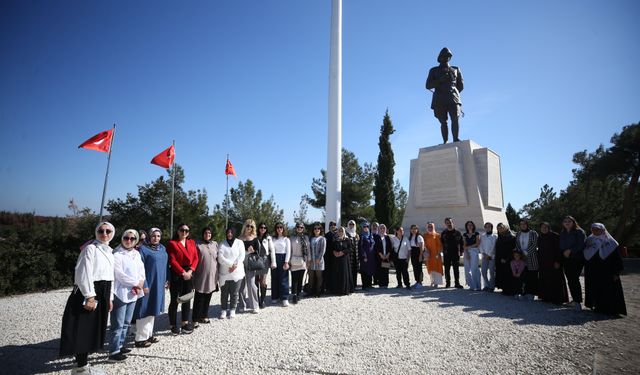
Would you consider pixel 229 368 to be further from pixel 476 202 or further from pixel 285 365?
pixel 476 202

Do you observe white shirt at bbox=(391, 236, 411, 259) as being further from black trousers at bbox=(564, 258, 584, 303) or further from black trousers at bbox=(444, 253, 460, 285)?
black trousers at bbox=(564, 258, 584, 303)

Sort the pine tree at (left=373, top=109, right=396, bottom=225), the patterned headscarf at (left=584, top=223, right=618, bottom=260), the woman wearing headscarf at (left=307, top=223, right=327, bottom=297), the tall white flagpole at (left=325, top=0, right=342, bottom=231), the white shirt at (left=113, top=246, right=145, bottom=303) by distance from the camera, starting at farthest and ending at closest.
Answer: the pine tree at (left=373, top=109, right=396, bottom=225), the tall white flagpole at (left=325, top=0, right=342, bottom=231), the woman wearing headscarf at (left=307, top=223, right=327, bottom=297), the patterned headscarf at (left=584, top=223, right=618, bottom=260), the white shirt at (left=113, top=246, right=145, bottom=303)

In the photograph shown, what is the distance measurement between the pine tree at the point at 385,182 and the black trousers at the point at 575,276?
1673 cm

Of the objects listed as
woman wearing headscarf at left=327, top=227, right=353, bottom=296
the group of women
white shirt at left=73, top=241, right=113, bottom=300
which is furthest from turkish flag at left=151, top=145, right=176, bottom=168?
white shirt at left=73, top=241, right=113, bottom=300

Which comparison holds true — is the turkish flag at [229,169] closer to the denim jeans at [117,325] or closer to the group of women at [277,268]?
the group of women at [277,268]

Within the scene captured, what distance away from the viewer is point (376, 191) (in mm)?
23625

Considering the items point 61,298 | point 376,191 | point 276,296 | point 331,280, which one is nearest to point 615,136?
point 376,191

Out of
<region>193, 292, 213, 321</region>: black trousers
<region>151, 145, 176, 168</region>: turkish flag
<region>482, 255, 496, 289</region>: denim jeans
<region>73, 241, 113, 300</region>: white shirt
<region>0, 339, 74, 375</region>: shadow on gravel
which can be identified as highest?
<region>151, 145, 176, 168</region>: turkish flag

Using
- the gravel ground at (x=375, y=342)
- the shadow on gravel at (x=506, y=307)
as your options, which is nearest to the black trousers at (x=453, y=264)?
the shadow on gravel at (x=506, y=307)

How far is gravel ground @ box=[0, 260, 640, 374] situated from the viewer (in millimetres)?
3385

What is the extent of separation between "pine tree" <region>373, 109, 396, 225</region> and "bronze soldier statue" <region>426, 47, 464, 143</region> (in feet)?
36.3

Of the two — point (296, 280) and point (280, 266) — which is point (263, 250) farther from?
point (296, 280)

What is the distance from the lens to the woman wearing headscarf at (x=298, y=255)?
22.2ft

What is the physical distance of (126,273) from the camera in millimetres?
3824
